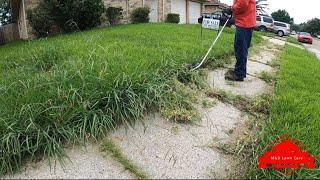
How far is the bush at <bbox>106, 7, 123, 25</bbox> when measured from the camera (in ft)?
61.9

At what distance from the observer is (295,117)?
3854mm

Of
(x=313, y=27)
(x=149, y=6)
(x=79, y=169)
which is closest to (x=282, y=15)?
(x=313, y=27)

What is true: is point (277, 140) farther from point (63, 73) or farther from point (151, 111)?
point (63, 73)

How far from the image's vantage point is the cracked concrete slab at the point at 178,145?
3059mm

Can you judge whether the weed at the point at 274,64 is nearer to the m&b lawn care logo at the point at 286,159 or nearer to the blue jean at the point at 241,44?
the blue jean at the point at 241,44

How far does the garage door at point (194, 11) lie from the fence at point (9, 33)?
12581mm

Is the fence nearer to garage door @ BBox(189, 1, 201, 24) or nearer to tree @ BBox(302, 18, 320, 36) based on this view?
garage door @ BBox(189, 1, 201, 24)

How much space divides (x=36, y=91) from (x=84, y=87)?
48 centimetres

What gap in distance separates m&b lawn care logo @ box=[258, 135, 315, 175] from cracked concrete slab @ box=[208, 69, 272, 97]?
1.73 m

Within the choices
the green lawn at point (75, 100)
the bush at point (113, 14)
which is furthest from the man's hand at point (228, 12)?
the bush at point (113, 14)

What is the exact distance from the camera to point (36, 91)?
3689mm

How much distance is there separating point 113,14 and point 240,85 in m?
14.8

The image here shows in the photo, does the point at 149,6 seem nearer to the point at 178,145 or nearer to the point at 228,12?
the point at 228,12

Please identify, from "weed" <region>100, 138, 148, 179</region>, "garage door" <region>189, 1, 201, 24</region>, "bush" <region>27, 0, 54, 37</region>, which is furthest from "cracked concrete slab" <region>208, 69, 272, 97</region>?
"garage door" <region>189, 1, 201, 24</region>
